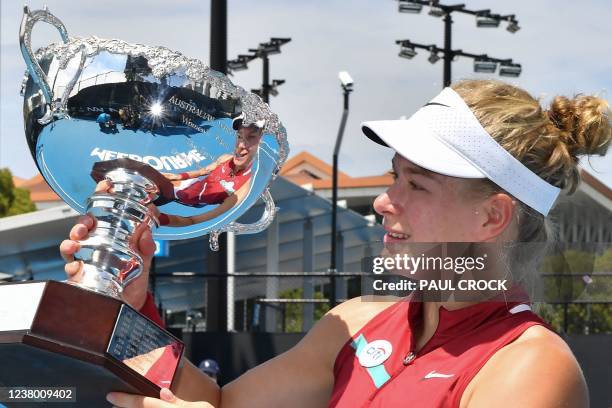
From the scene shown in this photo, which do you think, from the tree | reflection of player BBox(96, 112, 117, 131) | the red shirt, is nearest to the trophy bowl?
reflection of player BBox(96, 112, 117, 131)

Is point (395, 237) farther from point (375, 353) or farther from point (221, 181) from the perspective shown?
point (221, 181)

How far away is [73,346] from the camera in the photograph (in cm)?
154

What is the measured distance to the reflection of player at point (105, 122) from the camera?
200 centimetres

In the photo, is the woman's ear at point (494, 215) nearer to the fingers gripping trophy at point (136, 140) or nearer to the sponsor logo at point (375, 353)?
the sponsor logo at point (375, 353)

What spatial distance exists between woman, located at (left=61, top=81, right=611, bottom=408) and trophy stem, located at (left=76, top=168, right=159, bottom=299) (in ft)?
0.10

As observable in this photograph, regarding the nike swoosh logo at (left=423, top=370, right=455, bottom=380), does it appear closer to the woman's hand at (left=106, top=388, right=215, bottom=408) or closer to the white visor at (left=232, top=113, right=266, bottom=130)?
the woman's hand at (left=106, top=388, right=215, bottom=408)

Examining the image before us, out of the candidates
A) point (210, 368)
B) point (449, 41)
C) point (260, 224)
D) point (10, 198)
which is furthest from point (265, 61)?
point (260, 224)

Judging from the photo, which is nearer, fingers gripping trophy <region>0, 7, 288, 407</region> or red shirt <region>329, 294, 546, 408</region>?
red shirt <region>329, 294, 546, 408</region>

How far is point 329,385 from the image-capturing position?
74.9 inches

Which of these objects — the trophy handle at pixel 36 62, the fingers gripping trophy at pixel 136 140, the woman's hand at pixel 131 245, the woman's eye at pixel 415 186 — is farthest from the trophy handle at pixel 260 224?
the woman's eye at pixel 415 186

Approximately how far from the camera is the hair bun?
5.84ft

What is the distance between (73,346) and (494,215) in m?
0.73

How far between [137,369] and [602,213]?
21.5 feet

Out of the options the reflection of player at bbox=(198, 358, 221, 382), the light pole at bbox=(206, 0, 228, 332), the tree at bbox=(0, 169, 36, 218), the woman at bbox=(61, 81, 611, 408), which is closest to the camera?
the woman at bbox=(61, 81, 611, 408)
